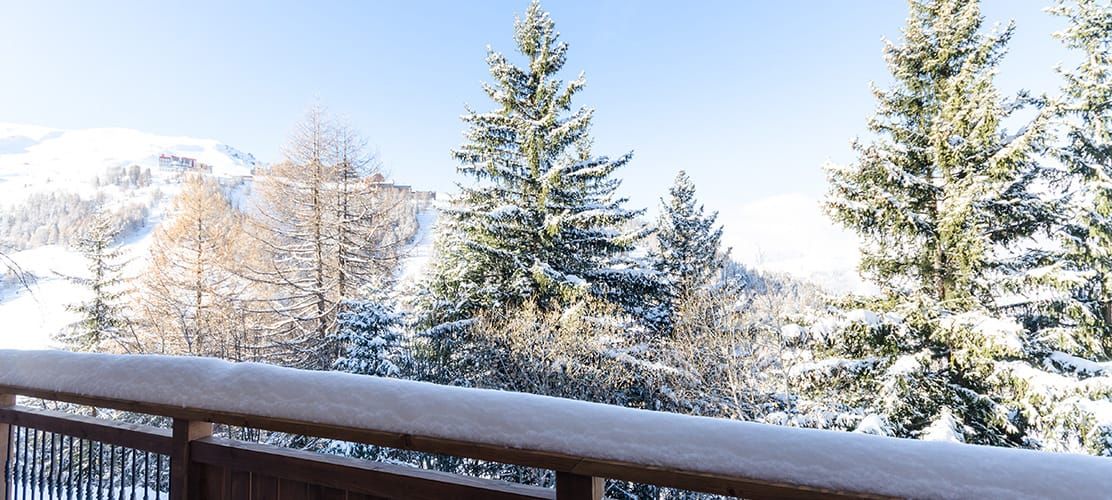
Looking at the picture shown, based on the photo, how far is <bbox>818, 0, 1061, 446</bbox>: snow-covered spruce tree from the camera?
23.7 feet

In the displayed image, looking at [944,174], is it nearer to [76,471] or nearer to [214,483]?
[214,483]

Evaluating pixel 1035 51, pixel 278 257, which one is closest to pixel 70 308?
pixel 278 257

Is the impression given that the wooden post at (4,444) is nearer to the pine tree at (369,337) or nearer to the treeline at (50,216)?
the pine tree at (369,337)

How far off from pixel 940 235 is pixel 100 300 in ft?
60.6

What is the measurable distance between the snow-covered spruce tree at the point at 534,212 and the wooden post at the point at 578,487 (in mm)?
9515

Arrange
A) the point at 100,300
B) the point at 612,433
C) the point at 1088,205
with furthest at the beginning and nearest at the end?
the point at 100,300 < the point at 1088,205 < the point at 612,433

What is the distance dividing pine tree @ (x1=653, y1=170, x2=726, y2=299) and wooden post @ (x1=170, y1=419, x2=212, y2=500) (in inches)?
482

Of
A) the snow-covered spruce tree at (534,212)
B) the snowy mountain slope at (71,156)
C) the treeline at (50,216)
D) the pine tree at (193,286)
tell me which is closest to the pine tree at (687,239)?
the snow-covered spruce tree at (534,212)

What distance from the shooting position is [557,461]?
82cm

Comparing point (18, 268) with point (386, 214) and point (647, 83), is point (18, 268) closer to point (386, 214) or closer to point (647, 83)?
point (386, 214)

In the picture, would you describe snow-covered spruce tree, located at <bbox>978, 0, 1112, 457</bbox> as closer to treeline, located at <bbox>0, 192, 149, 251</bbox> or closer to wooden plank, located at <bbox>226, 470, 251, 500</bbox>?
wooden plank, located at <bbox>226, 470, 251, 500</bbox>

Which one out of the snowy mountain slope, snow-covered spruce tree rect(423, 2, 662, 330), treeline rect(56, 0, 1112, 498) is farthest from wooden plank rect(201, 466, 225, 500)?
the snowy mountain slope

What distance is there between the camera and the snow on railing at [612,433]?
654 millimetres

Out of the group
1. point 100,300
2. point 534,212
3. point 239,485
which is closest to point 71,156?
point 100,300
